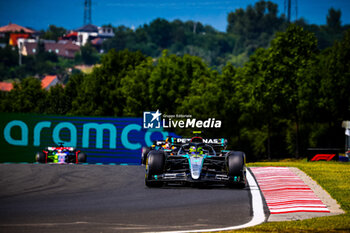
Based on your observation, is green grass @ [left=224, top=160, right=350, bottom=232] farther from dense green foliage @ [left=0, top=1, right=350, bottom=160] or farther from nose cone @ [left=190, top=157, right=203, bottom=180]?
dense green foliage @ [left=0, top=1, right=350, bottom=160]

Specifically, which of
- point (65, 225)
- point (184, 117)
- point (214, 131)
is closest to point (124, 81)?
point (184, 117)

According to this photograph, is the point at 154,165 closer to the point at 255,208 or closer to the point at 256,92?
the point at 255,208

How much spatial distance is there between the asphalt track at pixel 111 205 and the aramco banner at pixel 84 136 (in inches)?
391

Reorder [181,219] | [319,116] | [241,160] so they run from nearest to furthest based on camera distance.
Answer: [181,219]
[241,160]
[319,116]

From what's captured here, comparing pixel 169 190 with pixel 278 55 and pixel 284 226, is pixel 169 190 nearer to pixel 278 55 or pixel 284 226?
pixel 284 226

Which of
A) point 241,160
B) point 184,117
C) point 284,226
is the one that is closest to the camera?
point 284,226

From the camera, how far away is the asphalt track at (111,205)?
38.2 feet

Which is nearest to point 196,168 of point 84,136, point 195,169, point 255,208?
point 195,169

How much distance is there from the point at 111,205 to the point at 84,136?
17048mm

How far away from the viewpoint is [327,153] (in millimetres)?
27641

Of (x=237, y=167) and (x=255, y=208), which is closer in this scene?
(x=255, y=208)

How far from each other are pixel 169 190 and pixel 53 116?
15.9 metres

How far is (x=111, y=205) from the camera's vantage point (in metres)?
14.1

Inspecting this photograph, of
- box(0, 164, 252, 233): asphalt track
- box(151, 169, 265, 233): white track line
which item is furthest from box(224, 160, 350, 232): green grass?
box(0, 164, 252, 233): asphalt track
